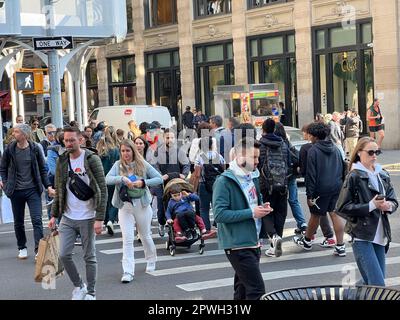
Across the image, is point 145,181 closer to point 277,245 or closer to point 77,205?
point 77,205

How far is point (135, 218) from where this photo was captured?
8734 mm

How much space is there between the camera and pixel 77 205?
24.2 feet

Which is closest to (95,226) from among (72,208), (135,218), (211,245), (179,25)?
(72,208)

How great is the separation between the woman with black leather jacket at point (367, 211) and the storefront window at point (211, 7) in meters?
29.7

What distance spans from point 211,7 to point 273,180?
27681mm

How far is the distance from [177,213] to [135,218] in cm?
178

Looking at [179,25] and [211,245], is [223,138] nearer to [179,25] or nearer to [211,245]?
[211,245]

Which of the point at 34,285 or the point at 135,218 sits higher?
the point at 135,218

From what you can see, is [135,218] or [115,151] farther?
[115,151]

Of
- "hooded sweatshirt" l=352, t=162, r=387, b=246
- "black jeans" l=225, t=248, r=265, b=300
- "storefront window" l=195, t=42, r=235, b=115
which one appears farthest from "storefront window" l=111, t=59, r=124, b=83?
"black jeans" l=225, t=248, r=265, b=300

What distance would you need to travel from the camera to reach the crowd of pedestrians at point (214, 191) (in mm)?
5945

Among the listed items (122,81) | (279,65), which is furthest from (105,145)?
(122,81)

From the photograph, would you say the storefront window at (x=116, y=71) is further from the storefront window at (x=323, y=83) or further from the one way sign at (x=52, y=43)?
the one way sign at (x=52, y=43)
